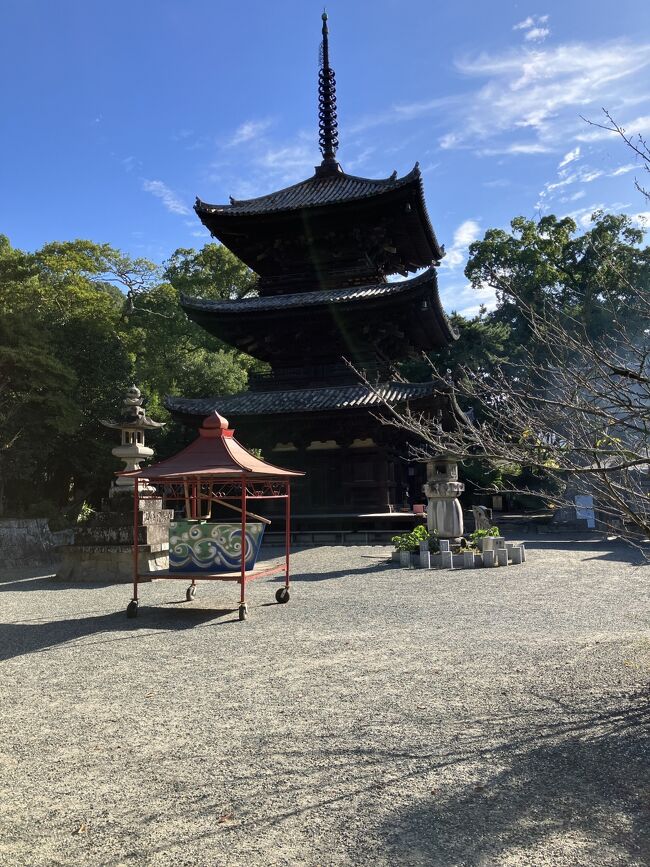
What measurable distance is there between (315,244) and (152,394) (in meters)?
9.82

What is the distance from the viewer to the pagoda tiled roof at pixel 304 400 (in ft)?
53.5

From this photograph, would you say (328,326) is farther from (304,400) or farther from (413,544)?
(413,544)

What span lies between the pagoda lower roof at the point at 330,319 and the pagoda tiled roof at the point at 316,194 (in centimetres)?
262

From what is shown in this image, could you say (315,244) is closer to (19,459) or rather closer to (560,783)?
(19,459)

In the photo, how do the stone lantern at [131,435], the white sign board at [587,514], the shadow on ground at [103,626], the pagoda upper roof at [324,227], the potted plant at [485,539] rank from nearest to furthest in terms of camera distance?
1. the shadow on ground at [103,626]
2. the potted plant at [485,539]
3. the stone lantern at [131,435]
4. the pagoda upper roof at [324,227]
5. the white sign board at [587,514]

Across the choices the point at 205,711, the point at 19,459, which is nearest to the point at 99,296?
the point at 19,459

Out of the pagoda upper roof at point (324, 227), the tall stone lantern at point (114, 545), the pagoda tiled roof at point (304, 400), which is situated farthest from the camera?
the pagoda upper roof at point (324, 227)

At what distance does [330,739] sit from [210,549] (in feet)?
15.1

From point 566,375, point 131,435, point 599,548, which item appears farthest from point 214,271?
point 566,375

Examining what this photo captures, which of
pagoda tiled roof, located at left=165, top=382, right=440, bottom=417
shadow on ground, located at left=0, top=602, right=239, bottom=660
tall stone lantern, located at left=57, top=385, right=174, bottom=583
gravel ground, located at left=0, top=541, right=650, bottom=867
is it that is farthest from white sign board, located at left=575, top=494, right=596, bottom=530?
shadow on ground, located at left=0, top=602, right=239, bottom=660

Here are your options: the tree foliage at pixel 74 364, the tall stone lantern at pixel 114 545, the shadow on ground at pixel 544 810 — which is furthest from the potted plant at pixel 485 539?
the tree foliage at pixel 74 364

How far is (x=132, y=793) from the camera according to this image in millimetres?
3025

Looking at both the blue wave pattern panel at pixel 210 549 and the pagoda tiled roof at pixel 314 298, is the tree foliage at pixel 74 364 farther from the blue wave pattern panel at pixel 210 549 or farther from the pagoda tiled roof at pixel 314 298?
the blue wave pattern panel at pixel 210 549

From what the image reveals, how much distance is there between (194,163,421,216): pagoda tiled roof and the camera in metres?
17.3
